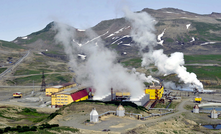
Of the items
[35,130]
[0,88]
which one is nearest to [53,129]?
[35,130]

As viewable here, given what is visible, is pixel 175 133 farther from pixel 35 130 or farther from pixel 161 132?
pixel 35 130

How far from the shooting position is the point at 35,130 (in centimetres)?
5481

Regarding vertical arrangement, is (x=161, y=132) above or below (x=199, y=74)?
below

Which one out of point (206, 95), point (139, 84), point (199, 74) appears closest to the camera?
point (139, 84)

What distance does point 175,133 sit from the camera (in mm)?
62906

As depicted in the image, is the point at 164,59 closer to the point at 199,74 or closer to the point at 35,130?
the point at 199,74

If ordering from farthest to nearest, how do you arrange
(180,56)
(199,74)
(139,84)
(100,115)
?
(199,74) < (180,56) < (139,84) < (100,115)

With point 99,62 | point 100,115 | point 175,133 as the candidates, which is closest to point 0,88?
point 99,62

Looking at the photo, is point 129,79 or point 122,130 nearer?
point 122,130

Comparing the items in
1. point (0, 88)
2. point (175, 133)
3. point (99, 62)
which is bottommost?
point (175, 133)

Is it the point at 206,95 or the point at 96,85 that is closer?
the point at 96,85

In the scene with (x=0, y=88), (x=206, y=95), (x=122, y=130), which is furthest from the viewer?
(x=0, y=88)

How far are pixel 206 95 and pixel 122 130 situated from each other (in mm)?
79331

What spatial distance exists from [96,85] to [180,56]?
52675mm
